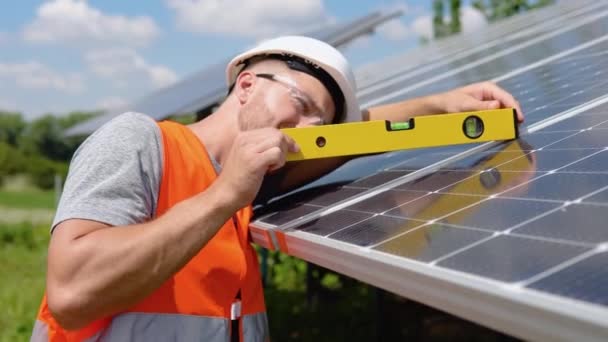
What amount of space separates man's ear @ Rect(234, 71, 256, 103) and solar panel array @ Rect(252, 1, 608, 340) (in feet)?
1.49

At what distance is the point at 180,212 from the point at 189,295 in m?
0.35

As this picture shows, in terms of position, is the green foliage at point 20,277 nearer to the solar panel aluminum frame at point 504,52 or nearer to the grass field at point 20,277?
the grass field at point 20,277

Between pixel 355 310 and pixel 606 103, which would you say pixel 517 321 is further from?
pixel 355 310

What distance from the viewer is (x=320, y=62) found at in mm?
2615

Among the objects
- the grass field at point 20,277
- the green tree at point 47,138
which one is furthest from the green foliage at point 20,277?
the green tree at point 47,138

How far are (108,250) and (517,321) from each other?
1.13 m

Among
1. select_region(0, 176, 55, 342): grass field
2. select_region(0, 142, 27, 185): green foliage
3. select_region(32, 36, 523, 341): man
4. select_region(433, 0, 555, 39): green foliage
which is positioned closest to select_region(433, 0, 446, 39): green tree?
select_region(433, 0, 555, 39): green foliage

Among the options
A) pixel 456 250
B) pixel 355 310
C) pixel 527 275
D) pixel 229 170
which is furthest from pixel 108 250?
pixel 355 310

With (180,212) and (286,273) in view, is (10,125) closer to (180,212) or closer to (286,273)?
(286,273)

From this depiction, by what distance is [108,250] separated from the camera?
1.88m

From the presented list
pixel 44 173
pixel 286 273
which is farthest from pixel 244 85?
pixel 44 173

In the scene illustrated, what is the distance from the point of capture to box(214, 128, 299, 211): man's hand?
2016 mm

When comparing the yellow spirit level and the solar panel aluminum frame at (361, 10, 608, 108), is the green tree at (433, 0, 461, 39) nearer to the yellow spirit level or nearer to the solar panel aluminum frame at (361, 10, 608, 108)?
the solar panel aluminum frame at (361, 10, 608, 108)

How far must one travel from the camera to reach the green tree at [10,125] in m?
81.9
